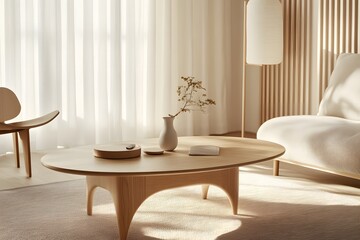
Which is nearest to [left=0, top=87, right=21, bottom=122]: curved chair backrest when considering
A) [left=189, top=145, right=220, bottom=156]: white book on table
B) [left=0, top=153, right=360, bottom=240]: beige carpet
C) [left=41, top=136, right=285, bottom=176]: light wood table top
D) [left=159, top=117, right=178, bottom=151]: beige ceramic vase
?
[left=0, top=153, right=360, bottom=240]: beige carpet

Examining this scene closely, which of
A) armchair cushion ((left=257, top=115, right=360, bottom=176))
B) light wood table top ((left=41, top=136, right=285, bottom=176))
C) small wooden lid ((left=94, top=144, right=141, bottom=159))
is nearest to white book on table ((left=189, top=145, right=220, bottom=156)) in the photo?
light wood table top ((left=41, top=136, right=285, bottom=176))

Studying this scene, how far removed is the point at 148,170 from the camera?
2.36 metres

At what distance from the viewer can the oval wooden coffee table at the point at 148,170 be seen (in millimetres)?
2396

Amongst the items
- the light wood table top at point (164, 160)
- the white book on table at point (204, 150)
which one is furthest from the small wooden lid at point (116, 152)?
the white book on table at point (204, 150)

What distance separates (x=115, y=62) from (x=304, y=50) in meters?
1.81

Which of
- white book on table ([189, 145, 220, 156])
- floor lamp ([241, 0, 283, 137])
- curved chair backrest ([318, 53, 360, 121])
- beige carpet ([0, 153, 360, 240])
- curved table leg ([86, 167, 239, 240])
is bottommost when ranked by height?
beige carpet ([0, 153, 360, 240])

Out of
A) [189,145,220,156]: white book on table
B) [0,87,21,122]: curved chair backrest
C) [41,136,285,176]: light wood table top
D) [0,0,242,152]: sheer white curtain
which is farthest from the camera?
[0,0,242,152]: sheer white curtain

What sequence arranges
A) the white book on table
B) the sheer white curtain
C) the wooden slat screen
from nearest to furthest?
the white book on table
the wooden slat screen
the sheer white curtain

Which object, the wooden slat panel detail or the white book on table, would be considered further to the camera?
the wooden slat panel detail

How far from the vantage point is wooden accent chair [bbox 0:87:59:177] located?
3.79m

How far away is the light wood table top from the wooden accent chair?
3.31 ft

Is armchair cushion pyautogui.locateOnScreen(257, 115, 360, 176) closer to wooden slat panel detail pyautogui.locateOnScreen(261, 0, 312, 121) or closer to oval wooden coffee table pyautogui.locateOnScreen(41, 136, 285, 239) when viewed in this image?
oval wooden coffee table pyautogui.locateOnScreen(41, 136, 285, 239)

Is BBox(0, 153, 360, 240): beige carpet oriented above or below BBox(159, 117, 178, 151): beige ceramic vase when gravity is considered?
below

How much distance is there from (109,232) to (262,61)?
2808 millimetres
